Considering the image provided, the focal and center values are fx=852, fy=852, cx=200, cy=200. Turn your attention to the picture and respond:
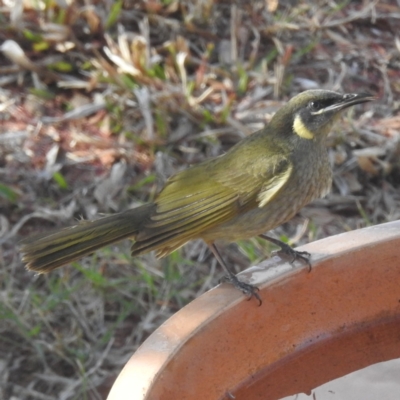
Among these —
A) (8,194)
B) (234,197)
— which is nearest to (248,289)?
(234,197)

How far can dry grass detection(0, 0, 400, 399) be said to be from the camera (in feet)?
12.6

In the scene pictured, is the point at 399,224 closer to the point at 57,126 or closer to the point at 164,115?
the point at 164,115

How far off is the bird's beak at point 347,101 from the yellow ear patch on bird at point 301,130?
0.07m

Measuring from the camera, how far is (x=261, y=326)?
2488 millimetres

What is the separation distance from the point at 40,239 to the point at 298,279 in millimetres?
882

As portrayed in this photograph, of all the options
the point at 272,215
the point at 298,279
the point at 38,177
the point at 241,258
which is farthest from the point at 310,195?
the point at 38,177

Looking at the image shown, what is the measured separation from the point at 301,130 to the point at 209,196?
1.58ft

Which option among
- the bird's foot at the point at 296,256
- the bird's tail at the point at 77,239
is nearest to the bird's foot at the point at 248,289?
the bird's foot at the point at 296,256

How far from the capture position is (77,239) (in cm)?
292

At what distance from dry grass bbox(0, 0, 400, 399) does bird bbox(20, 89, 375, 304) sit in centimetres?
82

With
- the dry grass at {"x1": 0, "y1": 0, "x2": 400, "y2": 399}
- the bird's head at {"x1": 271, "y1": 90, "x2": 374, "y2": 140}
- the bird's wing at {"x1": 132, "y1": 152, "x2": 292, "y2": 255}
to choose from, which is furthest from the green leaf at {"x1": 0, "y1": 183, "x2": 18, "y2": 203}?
the bird's head at {"x1": 271, "y1": 90, "x2": 374, "y2": 140}

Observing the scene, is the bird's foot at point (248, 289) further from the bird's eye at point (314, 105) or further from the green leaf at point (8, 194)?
the green leaf at point (8, 194)

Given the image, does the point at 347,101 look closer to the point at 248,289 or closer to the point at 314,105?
the point at 314,105

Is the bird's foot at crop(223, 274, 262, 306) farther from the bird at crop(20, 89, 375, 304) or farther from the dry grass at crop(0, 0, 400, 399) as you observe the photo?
the dry grass at crop(0, 0, 400, 399)
